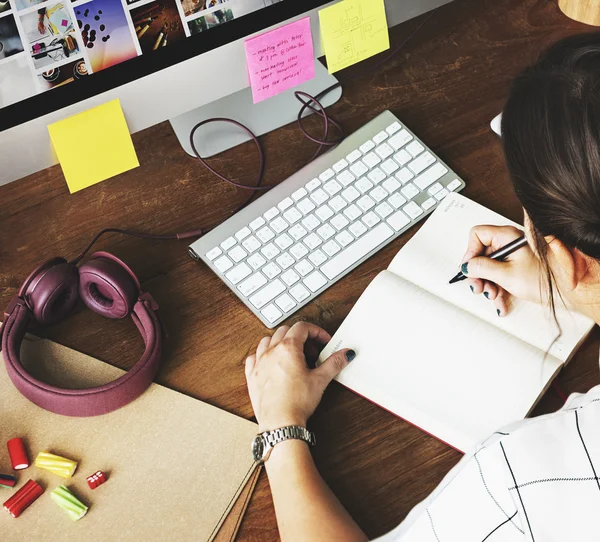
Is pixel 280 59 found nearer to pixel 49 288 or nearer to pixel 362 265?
pixel 362 265

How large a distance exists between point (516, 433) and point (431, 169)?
1.36ft

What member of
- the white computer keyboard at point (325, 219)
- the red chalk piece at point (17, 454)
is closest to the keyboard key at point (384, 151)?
the white computer keyboard at point (325, 219)

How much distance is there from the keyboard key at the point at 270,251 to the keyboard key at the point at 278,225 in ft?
0.07

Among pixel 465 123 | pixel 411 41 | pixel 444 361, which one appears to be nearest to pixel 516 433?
pixel 444 361

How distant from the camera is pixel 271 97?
1024 millimetres

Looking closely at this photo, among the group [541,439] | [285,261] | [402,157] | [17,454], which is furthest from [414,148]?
[17,454]

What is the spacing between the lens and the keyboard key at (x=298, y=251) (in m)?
0.86

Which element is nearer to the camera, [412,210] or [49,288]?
[49,288]

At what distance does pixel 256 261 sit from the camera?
2.83 ft

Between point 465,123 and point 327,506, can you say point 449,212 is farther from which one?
point 327,506

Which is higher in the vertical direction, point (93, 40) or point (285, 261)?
point (93, 40)

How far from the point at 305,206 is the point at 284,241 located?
0.06m

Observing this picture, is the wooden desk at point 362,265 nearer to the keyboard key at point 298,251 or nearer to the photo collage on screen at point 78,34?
the keyboard key at point 298,251

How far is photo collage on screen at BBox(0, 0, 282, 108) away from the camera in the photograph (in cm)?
72
